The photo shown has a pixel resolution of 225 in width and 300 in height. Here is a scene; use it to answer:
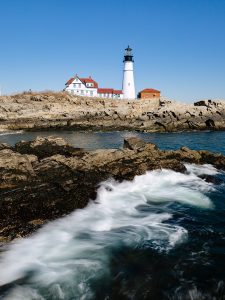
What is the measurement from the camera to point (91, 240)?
10.6 meters

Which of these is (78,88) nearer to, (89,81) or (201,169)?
(89,81)

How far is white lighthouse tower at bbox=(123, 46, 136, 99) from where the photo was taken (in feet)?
294

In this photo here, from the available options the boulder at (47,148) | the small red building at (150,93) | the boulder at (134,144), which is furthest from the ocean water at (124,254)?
the small red building at (150,93)

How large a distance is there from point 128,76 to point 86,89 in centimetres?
1297

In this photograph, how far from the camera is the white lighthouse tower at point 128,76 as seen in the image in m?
89.7

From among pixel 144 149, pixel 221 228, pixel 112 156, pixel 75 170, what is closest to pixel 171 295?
pixel 221 228

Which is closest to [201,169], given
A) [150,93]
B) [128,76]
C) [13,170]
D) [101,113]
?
[13,170]

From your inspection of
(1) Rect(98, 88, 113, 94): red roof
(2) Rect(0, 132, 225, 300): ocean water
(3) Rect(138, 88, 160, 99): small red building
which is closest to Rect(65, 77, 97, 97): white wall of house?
(1) Rect(98, 88, 113, 94): red roof

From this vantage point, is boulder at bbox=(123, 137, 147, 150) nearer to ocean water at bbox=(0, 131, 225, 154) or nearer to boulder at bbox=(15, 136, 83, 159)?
boulder at bbox=(15, 136, 83, 159)

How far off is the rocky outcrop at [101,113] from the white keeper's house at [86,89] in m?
13.7

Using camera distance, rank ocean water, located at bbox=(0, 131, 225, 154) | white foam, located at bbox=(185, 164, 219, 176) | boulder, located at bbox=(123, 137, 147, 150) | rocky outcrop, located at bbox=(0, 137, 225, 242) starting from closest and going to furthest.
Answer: rocky outcrop, located at bbox=(0, 137, 225, 242) → white foam, located at bbox=(185, 164, 219, 176) → boulder, located at bbox=(123, 137, 147, 150) → ocean water, located at bbox=(0, 131, 225, 154)

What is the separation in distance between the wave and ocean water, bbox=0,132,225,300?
0.02 m

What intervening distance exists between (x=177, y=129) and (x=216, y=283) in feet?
188

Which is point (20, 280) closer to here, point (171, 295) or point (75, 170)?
point (171, 295)
